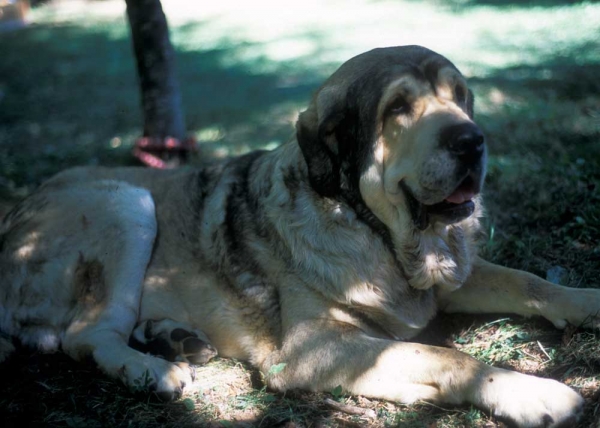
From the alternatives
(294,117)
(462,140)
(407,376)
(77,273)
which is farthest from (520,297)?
(294,117)

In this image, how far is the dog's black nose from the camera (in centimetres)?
312

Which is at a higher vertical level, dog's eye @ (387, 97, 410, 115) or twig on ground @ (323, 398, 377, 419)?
dog's eye @ (387, 97, 410, 115)

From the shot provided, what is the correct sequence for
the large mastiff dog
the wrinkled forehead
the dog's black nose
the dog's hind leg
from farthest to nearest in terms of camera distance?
the dog's hind leg, the wrinkled forehead, the large mastiff dog, the dog's black nose

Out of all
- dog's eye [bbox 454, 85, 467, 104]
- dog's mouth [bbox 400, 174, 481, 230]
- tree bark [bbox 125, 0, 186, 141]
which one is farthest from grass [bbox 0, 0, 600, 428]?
dog's eye [bbox 454, 85, 467, 104]

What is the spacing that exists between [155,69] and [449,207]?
4059 mm

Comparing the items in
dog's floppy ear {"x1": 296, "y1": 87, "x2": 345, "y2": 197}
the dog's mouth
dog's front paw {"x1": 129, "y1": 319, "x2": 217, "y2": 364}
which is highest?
dog's floppy ear {"x1": 296, "y1": 87, "x2": 345, "y2": 197}

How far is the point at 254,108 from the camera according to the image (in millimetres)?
8570

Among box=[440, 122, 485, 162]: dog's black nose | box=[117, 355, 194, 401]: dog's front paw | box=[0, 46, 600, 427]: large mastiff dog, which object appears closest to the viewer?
box=[440, 122, 485, 162]: dog's black nose

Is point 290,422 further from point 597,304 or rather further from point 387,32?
point 387,32

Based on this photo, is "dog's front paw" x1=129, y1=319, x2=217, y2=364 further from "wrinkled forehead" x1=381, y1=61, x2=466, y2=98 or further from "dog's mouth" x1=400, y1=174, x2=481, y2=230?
"wrinkled forehead" x1=381, y1=61, x2=466, y2=98

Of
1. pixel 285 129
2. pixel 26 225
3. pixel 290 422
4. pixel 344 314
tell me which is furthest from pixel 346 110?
pixel 285 129

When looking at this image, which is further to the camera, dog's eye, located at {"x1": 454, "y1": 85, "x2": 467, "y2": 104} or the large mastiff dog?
dog's eye, located at {"x1": 454, "y1": 85, "x2": 467, "y2": 104}

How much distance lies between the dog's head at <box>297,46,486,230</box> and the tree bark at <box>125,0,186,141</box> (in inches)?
124

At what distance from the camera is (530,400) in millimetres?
2895
